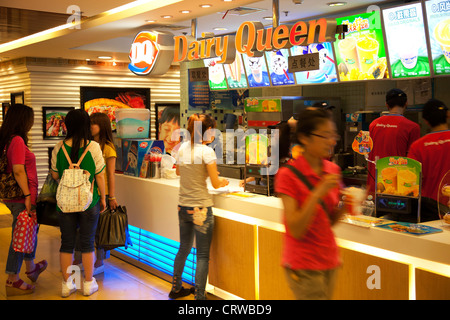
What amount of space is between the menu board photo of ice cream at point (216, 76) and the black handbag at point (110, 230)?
3423mm

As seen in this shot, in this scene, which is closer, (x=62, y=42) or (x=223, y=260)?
(x=223, y=260)

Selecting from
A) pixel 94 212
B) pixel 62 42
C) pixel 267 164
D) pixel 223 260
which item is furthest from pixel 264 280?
pixel 62 42

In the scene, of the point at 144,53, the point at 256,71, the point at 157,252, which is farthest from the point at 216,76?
the point at 157,252

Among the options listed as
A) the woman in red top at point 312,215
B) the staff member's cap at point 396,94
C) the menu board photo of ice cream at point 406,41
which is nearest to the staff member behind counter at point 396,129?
the staff member's cap at point 396,94

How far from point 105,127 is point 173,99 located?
7.58 metres

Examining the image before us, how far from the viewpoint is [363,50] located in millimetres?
5855

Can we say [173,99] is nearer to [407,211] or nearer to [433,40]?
[433,40]

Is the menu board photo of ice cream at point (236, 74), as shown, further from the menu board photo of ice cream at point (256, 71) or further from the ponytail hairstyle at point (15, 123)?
the ponytail hairstyle at point (15, 123)

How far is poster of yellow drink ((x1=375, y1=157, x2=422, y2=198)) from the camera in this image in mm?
3529

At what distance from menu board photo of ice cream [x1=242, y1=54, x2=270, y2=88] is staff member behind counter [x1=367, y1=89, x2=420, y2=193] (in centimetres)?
244

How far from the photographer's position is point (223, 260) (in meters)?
4.87

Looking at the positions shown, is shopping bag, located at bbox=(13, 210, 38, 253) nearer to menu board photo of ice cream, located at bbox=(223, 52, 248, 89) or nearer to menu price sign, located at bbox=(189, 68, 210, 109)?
menu board photo of ice cream, located at bbox=(223, 52, 248, 89)

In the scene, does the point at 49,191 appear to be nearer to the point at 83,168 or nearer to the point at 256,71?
the point at 83,168

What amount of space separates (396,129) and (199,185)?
2050mm
